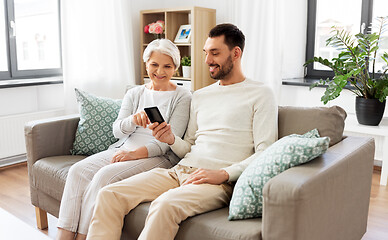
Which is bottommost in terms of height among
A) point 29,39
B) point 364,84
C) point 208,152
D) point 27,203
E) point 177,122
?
point 27,203

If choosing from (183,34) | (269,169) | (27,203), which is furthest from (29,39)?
(269,169)

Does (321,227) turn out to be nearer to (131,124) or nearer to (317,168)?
(317,168)

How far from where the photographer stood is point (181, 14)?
4145 millimetres

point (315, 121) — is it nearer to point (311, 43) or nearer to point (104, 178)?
point (104, 178)

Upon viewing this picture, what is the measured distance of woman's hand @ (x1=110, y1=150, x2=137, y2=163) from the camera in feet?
6.48

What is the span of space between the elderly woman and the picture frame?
182 centimetres

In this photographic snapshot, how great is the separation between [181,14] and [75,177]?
2.63m

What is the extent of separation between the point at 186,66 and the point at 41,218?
81.1 inches

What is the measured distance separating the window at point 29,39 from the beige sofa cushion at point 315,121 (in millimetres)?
2630

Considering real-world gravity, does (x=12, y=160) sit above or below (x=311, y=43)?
below

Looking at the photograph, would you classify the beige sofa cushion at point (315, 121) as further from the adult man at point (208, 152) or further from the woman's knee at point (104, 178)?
the woman's knee at point (104, 178)

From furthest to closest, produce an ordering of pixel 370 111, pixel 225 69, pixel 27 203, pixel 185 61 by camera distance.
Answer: pixel 185 61
pixel 370 111
pixel 27 203
pixel 225 69

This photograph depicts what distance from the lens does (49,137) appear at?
2.32 metres

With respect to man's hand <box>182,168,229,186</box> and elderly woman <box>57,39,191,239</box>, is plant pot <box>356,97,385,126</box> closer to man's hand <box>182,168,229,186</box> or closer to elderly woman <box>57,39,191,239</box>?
elderly woman <box>57,39,191,239</box>
